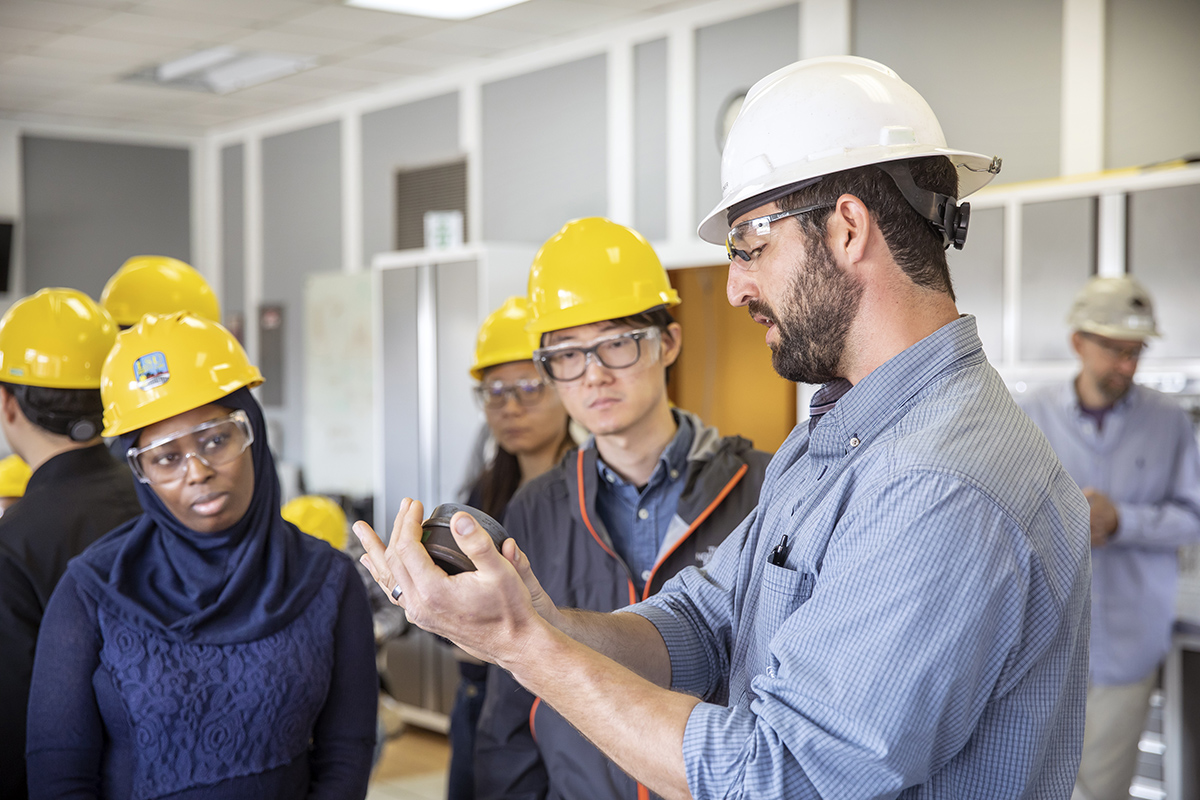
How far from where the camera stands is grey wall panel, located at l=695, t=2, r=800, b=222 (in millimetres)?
5039

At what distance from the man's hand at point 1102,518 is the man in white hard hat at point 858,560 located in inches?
98.8

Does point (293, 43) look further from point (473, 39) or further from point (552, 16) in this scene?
point (552, 16)

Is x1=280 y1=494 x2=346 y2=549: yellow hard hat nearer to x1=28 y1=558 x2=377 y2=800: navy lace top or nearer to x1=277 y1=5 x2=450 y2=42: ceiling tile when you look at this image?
x1=28 y1=558 x2=377 y2=800: navy lace top

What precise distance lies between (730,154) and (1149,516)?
9.65 ft

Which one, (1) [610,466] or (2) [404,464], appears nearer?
(1) [610,466]

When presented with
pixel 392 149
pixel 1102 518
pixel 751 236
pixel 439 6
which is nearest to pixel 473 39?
pixel 439 6

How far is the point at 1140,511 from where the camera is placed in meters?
3.66

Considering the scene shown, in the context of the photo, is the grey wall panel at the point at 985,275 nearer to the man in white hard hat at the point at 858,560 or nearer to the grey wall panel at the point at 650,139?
the grey wall panel at the point at 650,139

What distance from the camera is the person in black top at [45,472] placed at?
209cm

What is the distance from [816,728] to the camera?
3.22 feet

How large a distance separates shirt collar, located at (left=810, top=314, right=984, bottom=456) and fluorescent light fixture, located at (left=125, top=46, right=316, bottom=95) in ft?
19.2

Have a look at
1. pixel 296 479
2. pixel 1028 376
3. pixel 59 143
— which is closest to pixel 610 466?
pixel 1028 376

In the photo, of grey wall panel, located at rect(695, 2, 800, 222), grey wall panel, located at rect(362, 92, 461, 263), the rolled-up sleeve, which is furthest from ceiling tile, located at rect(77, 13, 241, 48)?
the rolled-up sleeve

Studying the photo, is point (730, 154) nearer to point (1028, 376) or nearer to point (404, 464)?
point (1028, 376)
